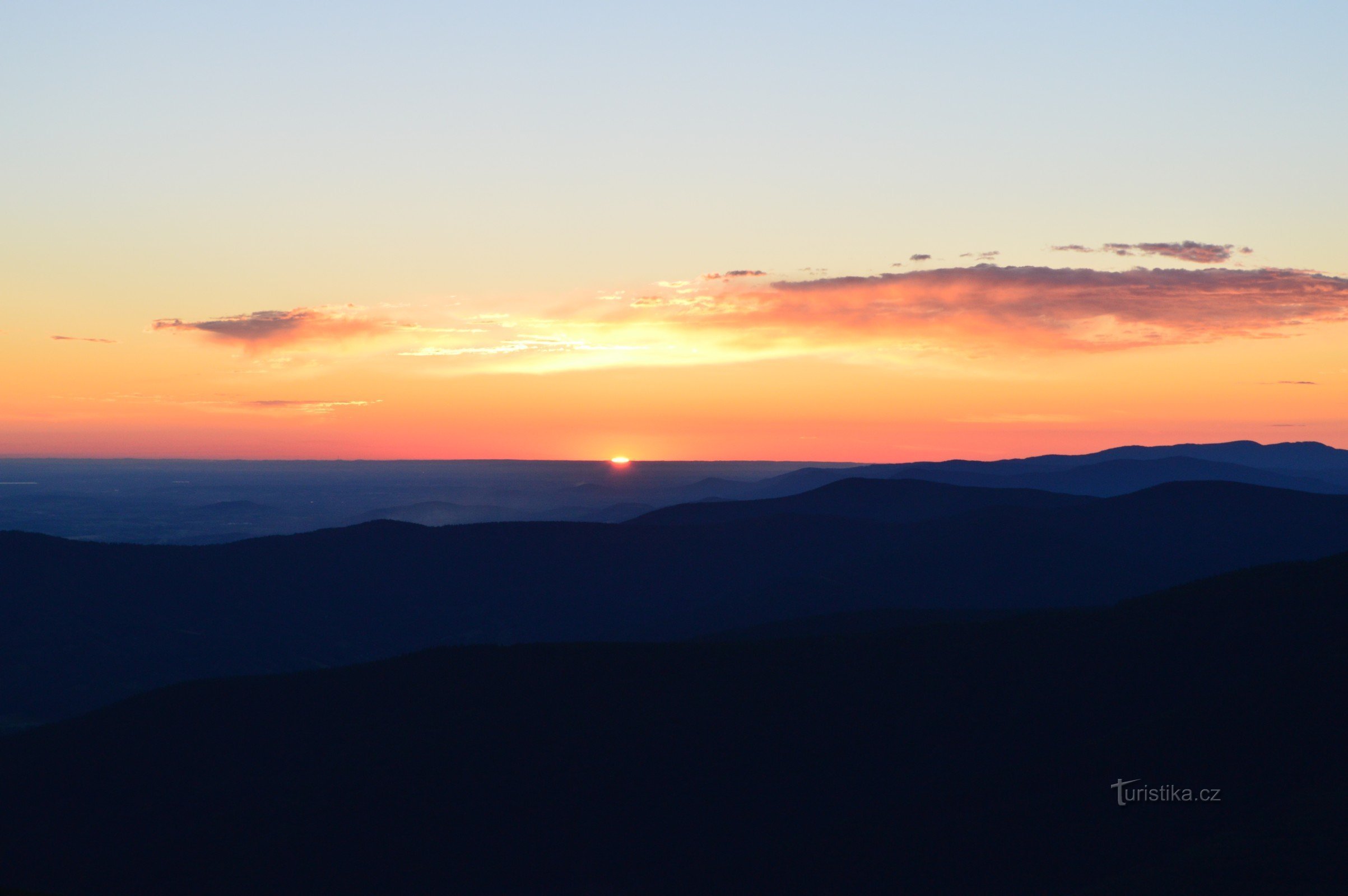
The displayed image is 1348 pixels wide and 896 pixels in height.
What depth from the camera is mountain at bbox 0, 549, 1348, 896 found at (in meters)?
47.2

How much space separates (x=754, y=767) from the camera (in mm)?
65500

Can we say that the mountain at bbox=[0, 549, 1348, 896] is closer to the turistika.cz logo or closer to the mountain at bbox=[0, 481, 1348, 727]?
the turistika.cz logo

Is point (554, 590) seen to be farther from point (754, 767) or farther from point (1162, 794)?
point (1162, 794)

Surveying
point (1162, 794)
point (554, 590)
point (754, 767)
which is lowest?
point (554, 590)

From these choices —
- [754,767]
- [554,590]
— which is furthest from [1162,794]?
[554,590]

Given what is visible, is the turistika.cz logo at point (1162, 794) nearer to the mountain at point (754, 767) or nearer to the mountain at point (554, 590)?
the mountain at point (754, 767)

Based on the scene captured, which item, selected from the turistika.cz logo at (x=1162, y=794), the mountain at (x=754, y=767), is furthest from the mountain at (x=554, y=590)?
the turistika.cz logo at (x=1162, y=794)

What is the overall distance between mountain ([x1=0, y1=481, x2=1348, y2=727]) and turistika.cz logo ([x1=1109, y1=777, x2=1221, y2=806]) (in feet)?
287

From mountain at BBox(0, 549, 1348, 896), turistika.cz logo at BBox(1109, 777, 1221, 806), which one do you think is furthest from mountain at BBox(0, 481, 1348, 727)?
turistika.cz logo at BBox(1109, 777, 1221, 806)

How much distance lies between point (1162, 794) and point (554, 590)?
155440 millimetres

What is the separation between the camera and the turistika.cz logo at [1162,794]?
1842 inches

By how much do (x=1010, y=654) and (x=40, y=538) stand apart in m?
183

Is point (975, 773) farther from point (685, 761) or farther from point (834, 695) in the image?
point (685, 761)

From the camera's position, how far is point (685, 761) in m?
67.1
